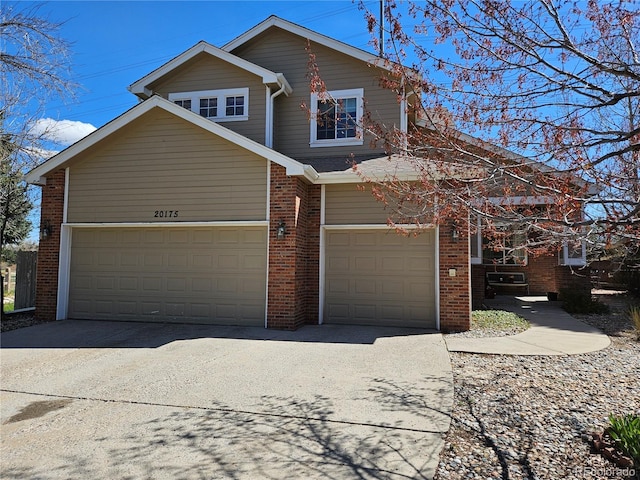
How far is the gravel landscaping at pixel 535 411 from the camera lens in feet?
10.7

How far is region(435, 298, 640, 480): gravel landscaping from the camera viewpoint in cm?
327

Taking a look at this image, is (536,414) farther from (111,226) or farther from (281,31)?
(281,31)

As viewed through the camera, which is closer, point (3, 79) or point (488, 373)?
point (488, 373)

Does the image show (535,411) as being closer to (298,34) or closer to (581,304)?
(581,304)

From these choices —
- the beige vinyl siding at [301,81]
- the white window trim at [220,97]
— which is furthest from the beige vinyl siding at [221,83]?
the beige vinyl siding at [301,81]

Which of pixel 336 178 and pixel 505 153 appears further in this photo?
pixel 336 178

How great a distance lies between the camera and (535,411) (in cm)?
444

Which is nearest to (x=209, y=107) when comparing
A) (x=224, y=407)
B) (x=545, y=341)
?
(x=224, y=407)

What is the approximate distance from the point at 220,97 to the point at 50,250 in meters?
5.96

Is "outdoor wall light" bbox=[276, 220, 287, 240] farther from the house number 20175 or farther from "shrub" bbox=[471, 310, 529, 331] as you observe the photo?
"shrub" bbox=[471, 310, 529, 331]

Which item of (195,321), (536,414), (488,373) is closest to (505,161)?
(536,414)

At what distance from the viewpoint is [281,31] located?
1202 cm

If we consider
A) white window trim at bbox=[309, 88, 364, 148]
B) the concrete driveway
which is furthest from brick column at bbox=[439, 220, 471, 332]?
white window trim at bbox=[309, 88, 364, 148]

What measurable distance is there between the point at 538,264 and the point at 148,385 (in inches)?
646
